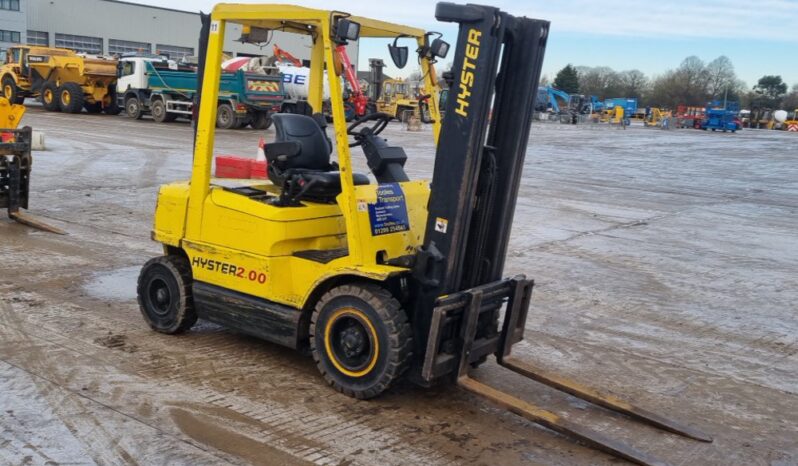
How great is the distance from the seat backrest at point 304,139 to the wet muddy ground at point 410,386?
135 centimetres

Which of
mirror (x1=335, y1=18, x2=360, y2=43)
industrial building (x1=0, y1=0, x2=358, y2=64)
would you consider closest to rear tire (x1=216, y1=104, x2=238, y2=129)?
mirror (x1=335, y1=18, x2=360, y2=43)

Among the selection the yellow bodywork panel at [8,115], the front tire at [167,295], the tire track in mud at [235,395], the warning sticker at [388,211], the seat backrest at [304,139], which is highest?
the seat backrest at [304,139]

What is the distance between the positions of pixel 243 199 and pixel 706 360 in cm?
371

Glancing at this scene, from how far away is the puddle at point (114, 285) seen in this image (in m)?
6.96

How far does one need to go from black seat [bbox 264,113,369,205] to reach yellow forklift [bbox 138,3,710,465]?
0.4 inches

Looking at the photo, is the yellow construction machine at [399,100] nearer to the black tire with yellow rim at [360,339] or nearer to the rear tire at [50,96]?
the rear tire at [50,96]

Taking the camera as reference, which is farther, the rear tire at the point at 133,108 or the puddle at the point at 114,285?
the rear tire at the point at 133,108

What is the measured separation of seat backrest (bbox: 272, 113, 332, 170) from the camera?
212 inches

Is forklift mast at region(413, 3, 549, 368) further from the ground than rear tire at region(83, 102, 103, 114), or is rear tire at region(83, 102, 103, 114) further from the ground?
forklift mast at region(413, 3, 549, 368)

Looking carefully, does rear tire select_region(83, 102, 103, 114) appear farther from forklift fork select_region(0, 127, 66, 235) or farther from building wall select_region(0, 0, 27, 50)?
building wall select_region(0, 0, 27, 50)

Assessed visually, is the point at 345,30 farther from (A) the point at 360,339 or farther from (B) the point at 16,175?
(B) the point at 16,175

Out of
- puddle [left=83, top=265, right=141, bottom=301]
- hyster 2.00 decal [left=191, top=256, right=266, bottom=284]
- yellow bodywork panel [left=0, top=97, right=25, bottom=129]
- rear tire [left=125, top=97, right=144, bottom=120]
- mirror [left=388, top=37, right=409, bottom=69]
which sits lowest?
rear tire [left=125, top=97, right=144, bottom=120]

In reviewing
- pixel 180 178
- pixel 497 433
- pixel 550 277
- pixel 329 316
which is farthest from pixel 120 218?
pixel 497 433

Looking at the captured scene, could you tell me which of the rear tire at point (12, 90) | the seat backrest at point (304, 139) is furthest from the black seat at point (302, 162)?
the rear tire at point (12, 90)
